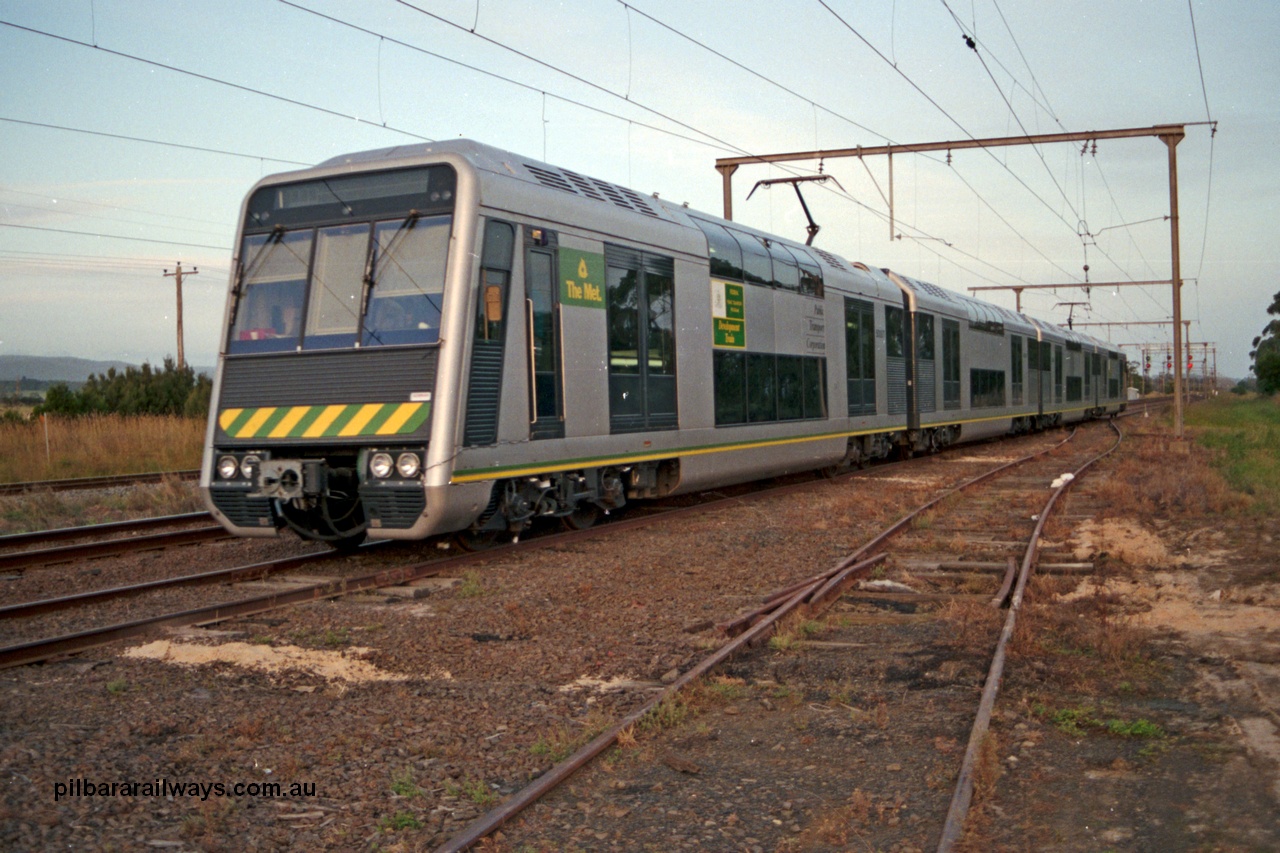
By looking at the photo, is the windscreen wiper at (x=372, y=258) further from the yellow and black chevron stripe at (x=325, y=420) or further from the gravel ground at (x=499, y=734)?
the gravel ground at (x=499, y=734)

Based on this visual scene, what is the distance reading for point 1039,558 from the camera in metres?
9.37

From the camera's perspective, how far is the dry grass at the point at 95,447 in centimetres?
1916

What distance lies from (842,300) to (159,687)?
13170 millimetres

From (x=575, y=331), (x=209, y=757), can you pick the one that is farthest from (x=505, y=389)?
(x=209, y=757)

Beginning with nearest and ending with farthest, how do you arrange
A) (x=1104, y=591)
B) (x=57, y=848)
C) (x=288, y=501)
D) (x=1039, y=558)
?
(x=57, y=848) < (x=1104, y=591) < (x=288, y=501) < (x=1039, y=558)

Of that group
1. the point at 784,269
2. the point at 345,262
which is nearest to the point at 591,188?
the point at 345,262

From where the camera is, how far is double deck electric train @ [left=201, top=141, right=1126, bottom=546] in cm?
835

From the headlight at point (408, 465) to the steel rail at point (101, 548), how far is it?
3.61m

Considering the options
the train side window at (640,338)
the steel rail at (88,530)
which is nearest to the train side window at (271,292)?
the train side window at (640,338)

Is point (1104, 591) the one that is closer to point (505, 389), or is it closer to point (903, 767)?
point (903, 767)

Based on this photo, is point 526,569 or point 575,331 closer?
point 526,569

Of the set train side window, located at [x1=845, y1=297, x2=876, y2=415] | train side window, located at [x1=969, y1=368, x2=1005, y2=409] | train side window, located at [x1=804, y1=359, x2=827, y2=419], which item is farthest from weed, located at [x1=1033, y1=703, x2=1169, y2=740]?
train side window, located at [x1=969, y1=368, x2=1005, y2=409]

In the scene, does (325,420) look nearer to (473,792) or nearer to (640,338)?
(640,338)

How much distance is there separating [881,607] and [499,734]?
12.0ft
